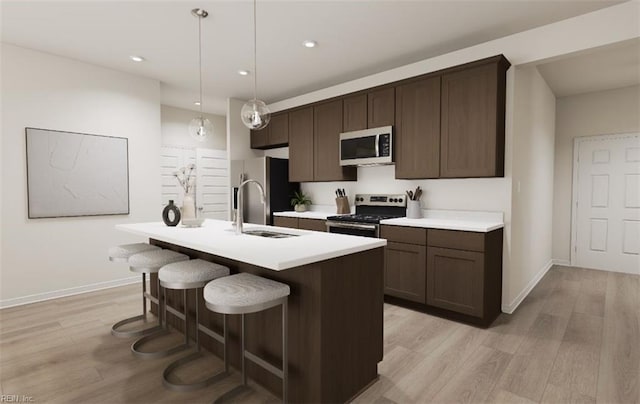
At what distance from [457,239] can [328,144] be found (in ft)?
6.90

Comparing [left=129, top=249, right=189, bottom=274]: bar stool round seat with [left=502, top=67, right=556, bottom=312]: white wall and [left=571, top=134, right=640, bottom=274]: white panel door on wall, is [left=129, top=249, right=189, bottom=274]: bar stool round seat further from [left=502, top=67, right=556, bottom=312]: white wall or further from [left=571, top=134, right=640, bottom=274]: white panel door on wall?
[left=571, top=134, right=640, bottom=274]: white panel door on wall

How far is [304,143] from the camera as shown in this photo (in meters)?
4.68

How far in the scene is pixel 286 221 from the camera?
4.54m

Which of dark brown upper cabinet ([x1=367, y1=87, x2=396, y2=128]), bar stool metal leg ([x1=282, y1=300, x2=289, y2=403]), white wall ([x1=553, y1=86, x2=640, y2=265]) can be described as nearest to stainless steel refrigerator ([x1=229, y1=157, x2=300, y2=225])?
dark brown upper cabinet ([x1=367, y1=87, x2=396, y2=128])

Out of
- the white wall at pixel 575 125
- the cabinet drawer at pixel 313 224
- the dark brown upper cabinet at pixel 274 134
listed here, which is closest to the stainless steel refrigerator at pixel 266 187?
the dark brown upper cabinet at pixel 274 134

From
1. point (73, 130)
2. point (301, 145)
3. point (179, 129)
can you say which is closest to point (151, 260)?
point (73, 130)

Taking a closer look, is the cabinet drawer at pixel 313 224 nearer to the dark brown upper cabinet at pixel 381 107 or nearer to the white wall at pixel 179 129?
the dark brown upper cabinet at pixel 381 107

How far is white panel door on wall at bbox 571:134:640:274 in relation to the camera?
4598 millimetres

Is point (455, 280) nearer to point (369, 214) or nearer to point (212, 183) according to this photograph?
point (369, 214)

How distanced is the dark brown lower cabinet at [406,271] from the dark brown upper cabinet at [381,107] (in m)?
1.39

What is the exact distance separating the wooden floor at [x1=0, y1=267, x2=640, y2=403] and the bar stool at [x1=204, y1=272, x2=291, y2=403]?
12.6 inches

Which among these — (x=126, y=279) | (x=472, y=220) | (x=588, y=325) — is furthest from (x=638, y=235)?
(x=126, y=279)

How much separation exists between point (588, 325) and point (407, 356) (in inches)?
71.7

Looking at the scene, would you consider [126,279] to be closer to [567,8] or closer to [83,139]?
[83,139]
